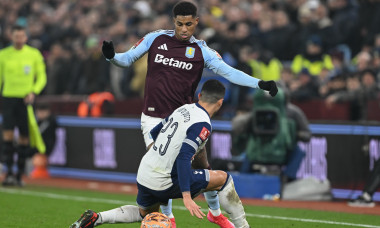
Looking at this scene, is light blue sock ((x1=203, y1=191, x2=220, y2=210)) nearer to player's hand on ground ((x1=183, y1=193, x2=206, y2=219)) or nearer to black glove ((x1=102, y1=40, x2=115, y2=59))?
player's hand on ground ((x1=183, y1=193, x2=206, y2=219))

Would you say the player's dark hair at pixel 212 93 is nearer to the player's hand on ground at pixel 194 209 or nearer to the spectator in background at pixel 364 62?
the player's hand on ground at pixel 194 209

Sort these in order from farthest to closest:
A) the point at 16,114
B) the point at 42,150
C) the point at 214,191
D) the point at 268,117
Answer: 1. the point at 42,150
2. the point at 16,114
3. the point at 268,117
4. the point at 214,191

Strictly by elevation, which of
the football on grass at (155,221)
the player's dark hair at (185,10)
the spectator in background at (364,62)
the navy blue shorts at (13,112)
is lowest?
the football on grass at (155,221)

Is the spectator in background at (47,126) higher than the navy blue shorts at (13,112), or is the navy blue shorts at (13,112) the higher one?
the navy blue shorts at (13,112)

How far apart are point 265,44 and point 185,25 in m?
8.94

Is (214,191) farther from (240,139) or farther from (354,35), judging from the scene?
(354,35)

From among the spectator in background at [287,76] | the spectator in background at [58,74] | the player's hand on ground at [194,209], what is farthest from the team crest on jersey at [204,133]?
the spectator in background at [58,74]

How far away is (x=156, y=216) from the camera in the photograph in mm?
7180

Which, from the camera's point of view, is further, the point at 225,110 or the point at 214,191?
the point at 225,110

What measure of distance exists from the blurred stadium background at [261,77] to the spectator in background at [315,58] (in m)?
0.02

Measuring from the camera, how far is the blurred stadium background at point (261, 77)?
12.5 m

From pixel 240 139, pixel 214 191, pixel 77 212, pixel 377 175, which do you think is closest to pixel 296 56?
pixel 240 139

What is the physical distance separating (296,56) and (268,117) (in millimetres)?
3872

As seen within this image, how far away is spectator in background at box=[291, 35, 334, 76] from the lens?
15.4 meters
